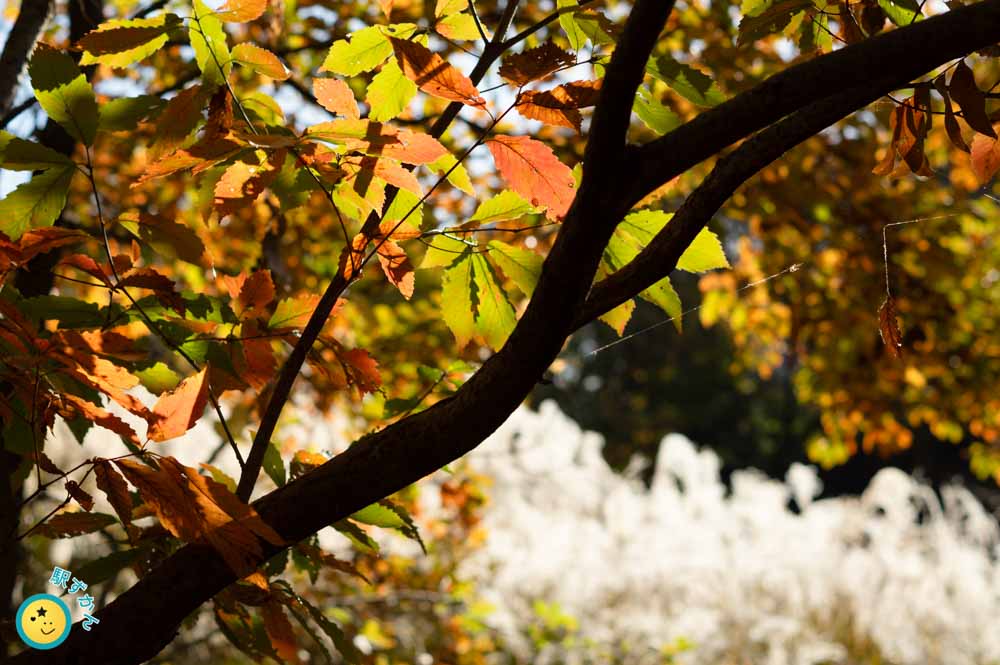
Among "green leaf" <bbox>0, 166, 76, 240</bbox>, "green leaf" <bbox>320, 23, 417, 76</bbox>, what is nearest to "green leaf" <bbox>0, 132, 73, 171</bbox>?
"green leaf" <bbox>0, 166, 76, 240</bbox>

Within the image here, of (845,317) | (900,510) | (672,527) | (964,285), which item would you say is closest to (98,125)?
(845,317)

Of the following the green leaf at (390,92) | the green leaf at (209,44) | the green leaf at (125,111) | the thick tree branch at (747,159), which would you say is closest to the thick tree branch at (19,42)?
the green leaf at (125,111)

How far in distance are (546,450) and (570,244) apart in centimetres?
551

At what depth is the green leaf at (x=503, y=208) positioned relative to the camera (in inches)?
32.8

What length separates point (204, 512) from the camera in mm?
688

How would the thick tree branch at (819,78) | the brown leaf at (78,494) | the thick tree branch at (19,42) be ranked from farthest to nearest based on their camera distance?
the thick tree branch at (19,42) < the brown leaf at (78,494) < the thick tree branch at (819,78)

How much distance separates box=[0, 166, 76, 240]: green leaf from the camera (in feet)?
2.69

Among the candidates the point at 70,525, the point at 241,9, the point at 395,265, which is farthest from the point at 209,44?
the point at 70,525

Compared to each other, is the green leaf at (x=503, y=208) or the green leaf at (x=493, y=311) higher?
the green leaf at (x=503, y=208)

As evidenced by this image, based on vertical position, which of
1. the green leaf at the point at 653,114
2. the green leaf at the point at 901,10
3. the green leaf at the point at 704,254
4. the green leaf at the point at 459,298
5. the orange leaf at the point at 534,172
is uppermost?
the green leaf at the point at 901,10

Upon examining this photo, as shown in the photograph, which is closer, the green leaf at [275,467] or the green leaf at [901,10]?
the green leaf at [901,10]

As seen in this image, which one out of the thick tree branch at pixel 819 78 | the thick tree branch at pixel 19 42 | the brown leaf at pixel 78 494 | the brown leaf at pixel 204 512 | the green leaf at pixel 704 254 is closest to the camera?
the thick tree branch at pixel 819 78

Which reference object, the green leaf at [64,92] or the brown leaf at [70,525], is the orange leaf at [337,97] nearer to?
the green leaf at [64,92]

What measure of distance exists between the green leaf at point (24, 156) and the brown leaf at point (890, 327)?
2.39 feet
